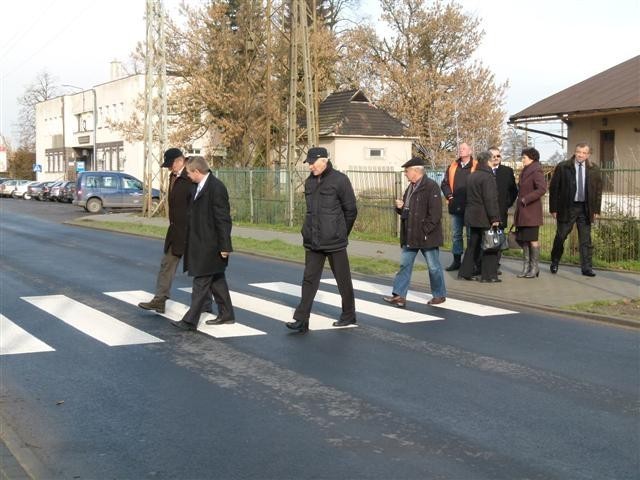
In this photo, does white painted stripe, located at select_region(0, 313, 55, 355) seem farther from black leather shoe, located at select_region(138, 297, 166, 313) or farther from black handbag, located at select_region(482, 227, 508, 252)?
black handbag, located at select_region(482, 227, 508, 252)

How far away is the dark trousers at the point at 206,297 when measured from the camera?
30.5 ft

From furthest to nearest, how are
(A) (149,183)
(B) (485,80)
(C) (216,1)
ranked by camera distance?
1. (B) (485,80)
2. (C) (216,1)
3. (A) (149,183)

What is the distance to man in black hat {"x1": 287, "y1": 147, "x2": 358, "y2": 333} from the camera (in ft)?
30.1

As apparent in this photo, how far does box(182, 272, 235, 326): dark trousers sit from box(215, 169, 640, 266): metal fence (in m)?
7.69

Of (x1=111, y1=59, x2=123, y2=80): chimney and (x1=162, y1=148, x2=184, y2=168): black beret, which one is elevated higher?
(x1=111, y1=59, x2=123, y2=80): chimney

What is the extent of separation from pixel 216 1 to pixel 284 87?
6833 millimetres

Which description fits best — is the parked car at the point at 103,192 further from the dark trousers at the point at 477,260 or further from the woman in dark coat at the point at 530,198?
the woman in dark coat at the point at 530,198

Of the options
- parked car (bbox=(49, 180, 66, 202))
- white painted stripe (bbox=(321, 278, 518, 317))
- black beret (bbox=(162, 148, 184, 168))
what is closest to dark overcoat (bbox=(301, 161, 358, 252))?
black beret (bbox=(162, 148, 184, 168))

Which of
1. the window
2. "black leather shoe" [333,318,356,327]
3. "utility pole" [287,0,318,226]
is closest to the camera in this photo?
"black leather shoe" [333,318,356,327]

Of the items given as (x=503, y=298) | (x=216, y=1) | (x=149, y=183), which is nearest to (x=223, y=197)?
(x=503, y=298)

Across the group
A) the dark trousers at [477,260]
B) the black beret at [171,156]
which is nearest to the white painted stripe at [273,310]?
the black beret at [171,156]

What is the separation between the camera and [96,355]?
8.05 metres

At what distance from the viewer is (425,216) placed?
1064 cm

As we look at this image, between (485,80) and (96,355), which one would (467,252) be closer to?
(96,355)
